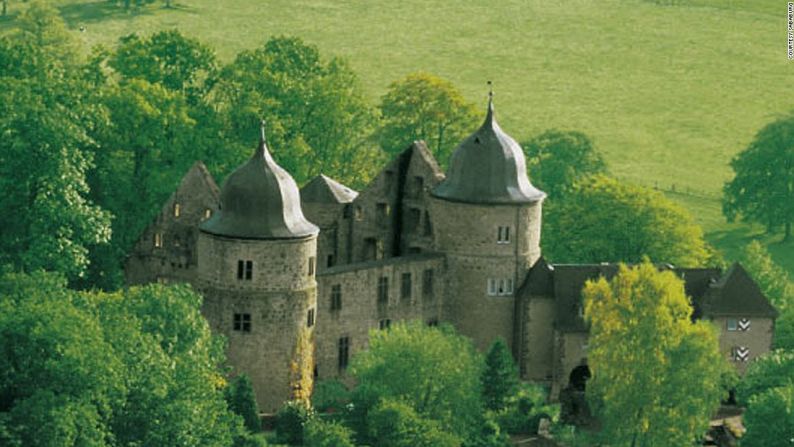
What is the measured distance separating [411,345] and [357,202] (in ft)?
51.4

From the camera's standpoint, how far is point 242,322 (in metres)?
150

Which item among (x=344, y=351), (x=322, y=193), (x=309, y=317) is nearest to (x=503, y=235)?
(x=322, y=193)

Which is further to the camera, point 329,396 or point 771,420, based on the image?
point 329,396

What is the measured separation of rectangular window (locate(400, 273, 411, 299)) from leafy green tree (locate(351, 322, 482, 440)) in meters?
8.33

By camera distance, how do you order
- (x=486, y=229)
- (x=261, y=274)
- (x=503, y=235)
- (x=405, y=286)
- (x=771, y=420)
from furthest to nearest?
(x=503, y=235)
(x=486, y=229)
(x=405, y=286)
(x=261, y=274)
(x=771, y=420)

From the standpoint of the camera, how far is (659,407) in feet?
480

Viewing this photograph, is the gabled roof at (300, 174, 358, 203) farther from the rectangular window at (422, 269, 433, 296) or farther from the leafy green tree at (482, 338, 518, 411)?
the leafy green tree at (482, 338, 518, 411)

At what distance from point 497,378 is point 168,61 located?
4418 centimetres

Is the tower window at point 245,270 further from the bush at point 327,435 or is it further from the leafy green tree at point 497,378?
the leafy green tree at point 497,378

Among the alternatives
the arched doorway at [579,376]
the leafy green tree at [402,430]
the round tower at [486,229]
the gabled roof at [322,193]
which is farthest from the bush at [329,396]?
the arched doorway at [579,376]

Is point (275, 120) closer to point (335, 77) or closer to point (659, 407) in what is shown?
point (335, 77)

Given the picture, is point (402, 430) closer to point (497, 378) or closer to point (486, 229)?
point (497, 378)

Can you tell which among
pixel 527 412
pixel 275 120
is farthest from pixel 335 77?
pixel 527 412

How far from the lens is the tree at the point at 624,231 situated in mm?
175875
